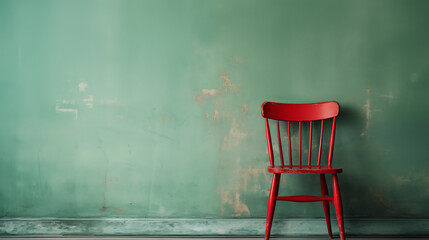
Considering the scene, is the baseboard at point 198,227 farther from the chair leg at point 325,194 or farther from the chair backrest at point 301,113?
the chair backrest at point 301,113

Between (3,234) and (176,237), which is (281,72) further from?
(3,234)

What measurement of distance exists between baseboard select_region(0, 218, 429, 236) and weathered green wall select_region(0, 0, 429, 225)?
0.05 metres

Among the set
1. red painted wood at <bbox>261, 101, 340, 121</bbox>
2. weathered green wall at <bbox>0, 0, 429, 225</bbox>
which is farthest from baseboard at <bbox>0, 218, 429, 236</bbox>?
red painted wood at <bbox>261, 101, 340, 121</bbox>

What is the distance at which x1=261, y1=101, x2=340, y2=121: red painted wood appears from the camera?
1922 millimetres

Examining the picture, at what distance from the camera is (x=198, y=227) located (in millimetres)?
2010

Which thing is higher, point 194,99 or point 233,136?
point 194,99

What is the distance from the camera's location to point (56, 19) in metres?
2.09

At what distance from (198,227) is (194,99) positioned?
789mm

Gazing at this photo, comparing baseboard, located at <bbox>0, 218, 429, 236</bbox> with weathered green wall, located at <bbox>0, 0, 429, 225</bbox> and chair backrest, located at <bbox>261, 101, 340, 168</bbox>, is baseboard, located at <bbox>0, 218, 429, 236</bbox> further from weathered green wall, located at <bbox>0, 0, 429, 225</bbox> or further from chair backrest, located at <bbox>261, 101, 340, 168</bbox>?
chair backrest, located at <bbox>261, 101, 340, 168</bbox>

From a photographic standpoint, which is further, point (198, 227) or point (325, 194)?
point (198, 227)

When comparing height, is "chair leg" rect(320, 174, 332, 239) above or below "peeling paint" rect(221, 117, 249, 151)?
below

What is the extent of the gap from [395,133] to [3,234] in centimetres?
249

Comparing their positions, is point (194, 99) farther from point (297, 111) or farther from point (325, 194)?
point (325, 194)

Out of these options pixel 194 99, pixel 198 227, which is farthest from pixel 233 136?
pixel 198 227
